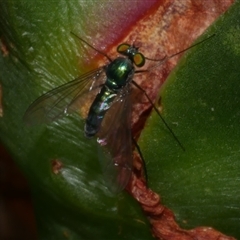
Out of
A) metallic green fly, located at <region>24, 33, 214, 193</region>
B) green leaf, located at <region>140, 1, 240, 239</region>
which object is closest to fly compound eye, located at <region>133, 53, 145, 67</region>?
metallic green fly, located at <region>24, 33, 214, 193</region>

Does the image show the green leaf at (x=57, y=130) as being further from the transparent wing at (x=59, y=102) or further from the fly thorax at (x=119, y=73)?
the fly thorax at (x=119, y=73)

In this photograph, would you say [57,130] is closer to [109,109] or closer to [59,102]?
[59,102]

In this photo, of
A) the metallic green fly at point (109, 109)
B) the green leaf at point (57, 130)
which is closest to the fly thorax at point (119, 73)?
the metallic green fly at point (109, 109)

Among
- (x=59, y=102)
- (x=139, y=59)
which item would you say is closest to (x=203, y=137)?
(x=139, y=59)

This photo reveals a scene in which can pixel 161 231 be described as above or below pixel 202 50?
below

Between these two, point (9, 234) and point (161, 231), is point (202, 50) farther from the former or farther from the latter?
point (9, 234)

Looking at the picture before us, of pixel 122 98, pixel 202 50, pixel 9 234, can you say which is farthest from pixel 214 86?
pixel 9 234

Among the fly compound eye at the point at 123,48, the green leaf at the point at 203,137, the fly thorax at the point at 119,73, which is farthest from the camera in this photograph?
the fly thorax at the point at 119,73
